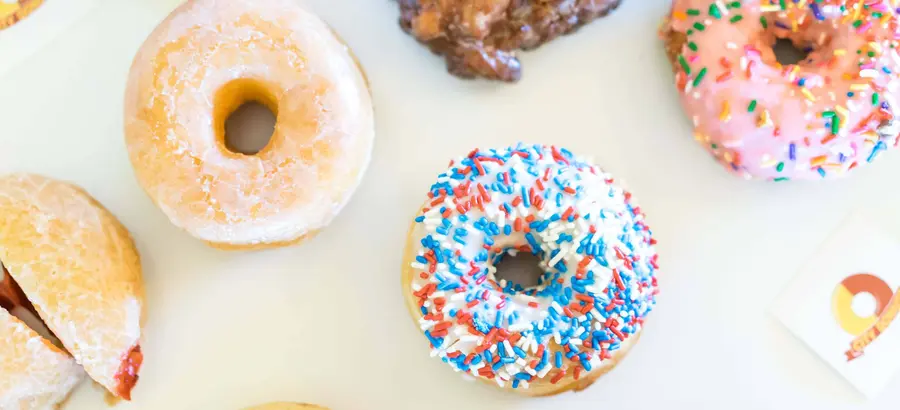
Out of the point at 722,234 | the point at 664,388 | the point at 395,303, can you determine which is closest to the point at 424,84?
the point at 395,303

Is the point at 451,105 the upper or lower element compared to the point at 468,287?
upper

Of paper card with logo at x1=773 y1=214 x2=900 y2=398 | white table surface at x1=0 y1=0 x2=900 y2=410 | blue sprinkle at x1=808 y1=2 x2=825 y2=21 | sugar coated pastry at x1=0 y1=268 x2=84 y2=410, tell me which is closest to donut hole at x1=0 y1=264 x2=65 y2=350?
sugar coated pastry at x1=0 y1=268 x2=84 y2=410

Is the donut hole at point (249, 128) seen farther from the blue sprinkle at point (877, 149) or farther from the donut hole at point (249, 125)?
the blue sprinkle at point (877, 149)

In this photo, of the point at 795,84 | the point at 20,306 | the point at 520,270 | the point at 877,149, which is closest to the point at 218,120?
the point at 20,306

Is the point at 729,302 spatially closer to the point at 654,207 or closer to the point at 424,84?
the point at 654,207

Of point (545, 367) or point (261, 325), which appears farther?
point (261, 325)
